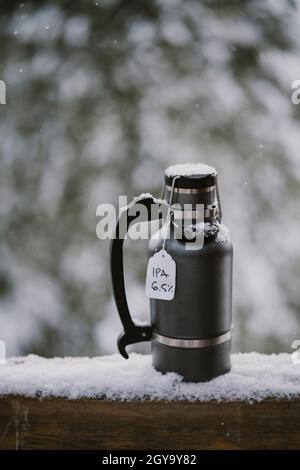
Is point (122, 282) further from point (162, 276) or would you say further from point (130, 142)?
point (130, 142)

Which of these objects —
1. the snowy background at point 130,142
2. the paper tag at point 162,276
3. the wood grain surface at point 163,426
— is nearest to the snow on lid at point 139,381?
the wood grain surface at point 163,426

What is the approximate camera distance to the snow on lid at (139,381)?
1.20 m

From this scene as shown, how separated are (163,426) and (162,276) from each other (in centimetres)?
31

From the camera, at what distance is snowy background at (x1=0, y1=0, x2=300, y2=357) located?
2.29m

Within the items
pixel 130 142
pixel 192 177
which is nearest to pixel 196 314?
pixel 192 177

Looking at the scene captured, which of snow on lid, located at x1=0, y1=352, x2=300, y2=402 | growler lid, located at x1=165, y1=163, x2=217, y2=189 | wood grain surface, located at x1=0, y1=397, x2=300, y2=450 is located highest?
growler lid, located at x1=165, y1=163, x2=217, y2=189

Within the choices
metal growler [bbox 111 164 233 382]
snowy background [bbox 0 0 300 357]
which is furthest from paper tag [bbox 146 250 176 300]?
snowy background [bbox 0 0 300 357]

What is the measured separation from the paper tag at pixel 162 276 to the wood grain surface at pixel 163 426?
229mm

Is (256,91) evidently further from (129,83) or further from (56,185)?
(56,185)

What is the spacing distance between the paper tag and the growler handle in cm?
8

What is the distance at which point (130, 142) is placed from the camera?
231cm

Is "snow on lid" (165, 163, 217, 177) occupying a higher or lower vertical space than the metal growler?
higher

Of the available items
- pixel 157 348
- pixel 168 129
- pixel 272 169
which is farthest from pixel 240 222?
pixel 157 348

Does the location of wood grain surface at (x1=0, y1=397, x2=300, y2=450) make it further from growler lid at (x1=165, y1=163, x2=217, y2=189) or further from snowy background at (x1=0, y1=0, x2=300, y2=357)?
snowy background at (x1=0, y1=0, x2=300, y2=357)
